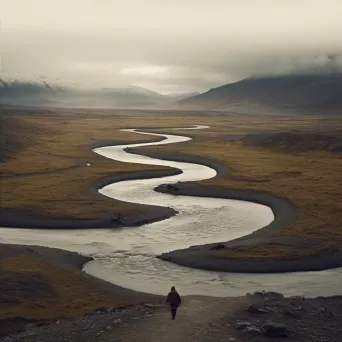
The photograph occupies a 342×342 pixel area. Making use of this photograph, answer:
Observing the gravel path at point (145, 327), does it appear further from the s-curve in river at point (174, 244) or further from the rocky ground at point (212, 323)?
the s-curve in river at point (174, 244)

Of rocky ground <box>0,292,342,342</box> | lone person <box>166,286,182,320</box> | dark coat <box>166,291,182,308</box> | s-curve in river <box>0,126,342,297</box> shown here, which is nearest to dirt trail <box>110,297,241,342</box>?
rocky ground <box>0,292,342,342</box>

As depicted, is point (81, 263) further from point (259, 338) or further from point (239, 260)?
point (259, 338)

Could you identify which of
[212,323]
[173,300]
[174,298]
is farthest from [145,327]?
[212,323]

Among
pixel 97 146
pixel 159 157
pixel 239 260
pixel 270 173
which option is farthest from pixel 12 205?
pixel 97 146

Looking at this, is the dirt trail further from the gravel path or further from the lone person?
the lone person

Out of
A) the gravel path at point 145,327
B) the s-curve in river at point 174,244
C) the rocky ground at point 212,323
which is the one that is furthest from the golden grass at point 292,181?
the gravel path at point 145,327

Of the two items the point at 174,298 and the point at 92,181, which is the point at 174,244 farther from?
the point at 92,181
